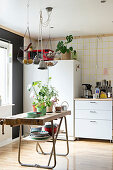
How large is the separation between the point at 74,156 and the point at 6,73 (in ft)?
7.53

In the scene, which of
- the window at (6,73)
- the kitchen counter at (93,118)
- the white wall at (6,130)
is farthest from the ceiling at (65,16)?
the white wall at (6,130)

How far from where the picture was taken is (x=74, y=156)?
163 inches

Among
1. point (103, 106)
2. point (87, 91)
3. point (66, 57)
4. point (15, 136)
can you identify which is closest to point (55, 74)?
point (66, 57)

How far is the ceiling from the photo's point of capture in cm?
360

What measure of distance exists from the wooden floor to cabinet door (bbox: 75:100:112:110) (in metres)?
0.73

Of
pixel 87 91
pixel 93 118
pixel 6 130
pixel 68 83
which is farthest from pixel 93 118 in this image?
pixel 6 130

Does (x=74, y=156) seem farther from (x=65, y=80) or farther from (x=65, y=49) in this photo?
(x=65, y=49)

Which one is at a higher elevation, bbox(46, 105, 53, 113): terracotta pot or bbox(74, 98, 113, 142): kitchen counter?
bbox(46, 105, 53, 113): terracotta pot

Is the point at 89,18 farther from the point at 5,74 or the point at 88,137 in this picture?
the point at 88,137

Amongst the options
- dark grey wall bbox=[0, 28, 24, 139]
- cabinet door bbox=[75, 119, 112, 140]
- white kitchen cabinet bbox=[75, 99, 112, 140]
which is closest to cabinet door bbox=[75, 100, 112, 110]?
white kitchen cabinet bbox=[75, 99, 112, 140]

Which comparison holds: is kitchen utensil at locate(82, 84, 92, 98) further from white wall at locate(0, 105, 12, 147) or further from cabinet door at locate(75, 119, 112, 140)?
white wall at locate(0, 105, 12, 147)

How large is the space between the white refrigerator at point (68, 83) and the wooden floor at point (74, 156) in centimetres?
43

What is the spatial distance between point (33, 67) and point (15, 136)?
5.27 ft

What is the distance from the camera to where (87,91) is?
560 cm
